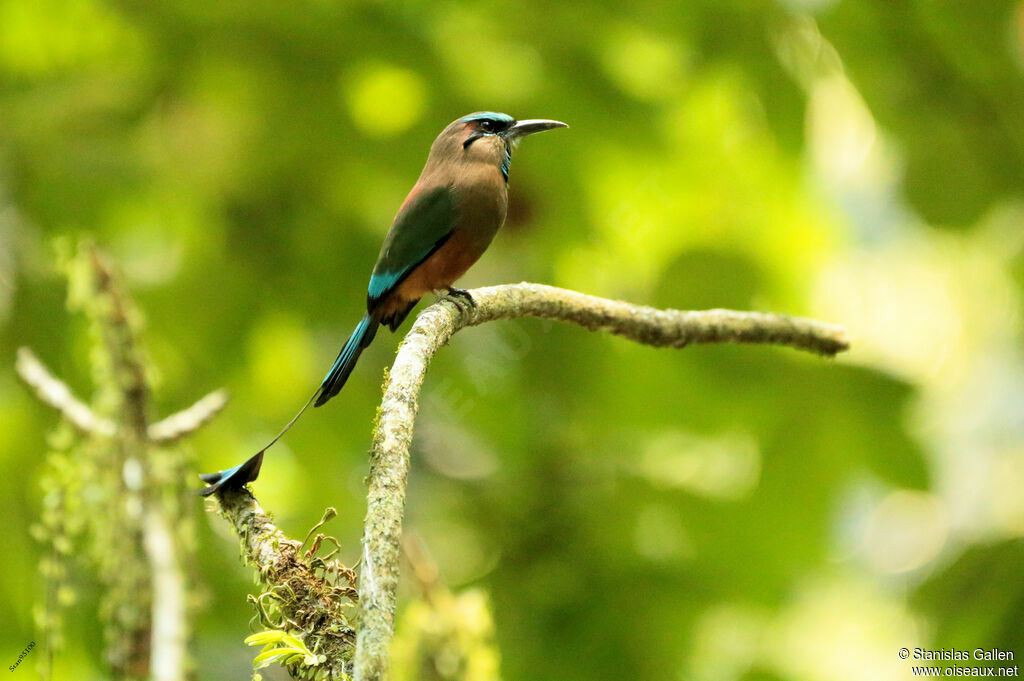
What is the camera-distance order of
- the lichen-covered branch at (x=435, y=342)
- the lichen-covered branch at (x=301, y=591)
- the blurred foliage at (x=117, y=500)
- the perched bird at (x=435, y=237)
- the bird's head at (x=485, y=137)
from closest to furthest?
the lichen-covered branch at (x=435, y=342)
the lichen-covered branch at (x=301, y=591)
the blurred foliage at (x=117, y=500)
the perched bird at (x=435, y=237)
the bird's head at (x=485, y=137)

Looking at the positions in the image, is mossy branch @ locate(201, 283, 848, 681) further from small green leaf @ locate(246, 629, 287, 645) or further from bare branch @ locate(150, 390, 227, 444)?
bare branch @ locate(150, 390, 227, 444)

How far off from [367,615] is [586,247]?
282 cm

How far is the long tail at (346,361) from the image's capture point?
2.72m

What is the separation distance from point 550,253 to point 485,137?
67cm

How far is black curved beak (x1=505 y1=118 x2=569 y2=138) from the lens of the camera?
3479 millimetres

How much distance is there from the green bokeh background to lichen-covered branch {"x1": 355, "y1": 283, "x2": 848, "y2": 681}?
0.63 m

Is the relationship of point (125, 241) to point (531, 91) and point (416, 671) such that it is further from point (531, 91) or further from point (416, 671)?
point (416, 671)

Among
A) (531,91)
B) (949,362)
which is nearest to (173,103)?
(531,91)

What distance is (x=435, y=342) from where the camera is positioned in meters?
2.07

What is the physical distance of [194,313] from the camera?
145 inches

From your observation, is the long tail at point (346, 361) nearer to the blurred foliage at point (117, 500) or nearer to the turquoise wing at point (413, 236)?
the turquoise wing at point (413, 236)

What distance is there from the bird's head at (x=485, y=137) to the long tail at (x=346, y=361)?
670 mm

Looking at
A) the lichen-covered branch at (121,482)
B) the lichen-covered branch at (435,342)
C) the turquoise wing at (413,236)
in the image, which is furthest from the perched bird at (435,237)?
the lichen-covered branch at (121,482)

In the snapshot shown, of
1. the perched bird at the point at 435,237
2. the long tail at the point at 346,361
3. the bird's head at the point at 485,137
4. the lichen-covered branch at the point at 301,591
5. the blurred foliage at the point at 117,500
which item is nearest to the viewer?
the lichen-covered branch at the point at 301,591
